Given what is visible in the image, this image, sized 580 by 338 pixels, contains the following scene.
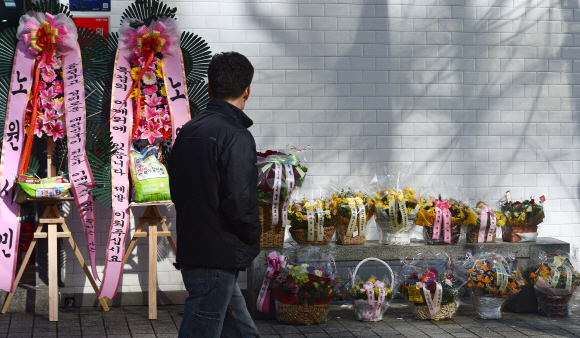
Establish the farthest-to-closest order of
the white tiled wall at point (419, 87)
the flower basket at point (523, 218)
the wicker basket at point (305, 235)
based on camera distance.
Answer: the white tiled wall at point (419, 87) < the flower basket at point (523, 218) < the wicker basket at point (305, 235)

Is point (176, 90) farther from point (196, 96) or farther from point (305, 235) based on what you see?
point (305, 235)

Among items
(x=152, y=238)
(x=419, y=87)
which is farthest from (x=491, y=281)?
(x=152, y=238)

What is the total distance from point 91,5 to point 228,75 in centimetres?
305

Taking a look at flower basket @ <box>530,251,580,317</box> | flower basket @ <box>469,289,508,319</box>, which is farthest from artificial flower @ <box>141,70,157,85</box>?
flower basket @ <box>530,251,580,317</box>

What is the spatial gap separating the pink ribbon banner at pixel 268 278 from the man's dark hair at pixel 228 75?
2138 mm

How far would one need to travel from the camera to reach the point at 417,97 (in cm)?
589

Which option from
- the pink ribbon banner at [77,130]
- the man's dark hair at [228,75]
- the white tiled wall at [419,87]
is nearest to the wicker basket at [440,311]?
the white tiled wall at [419,87]

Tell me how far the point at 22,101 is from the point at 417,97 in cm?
310

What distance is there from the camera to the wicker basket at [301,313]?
15.6ft

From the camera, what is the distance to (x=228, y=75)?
284cm

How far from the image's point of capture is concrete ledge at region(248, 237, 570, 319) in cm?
497

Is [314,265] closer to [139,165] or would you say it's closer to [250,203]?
[139,165]

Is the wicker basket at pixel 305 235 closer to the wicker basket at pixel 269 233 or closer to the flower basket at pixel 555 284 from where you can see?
the wicker basket at pixel 269 233

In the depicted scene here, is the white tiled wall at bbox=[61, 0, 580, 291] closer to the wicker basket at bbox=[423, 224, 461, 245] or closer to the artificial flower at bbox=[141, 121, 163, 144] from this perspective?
the wicker basket at bbox=[423, 224, 461, 245]
